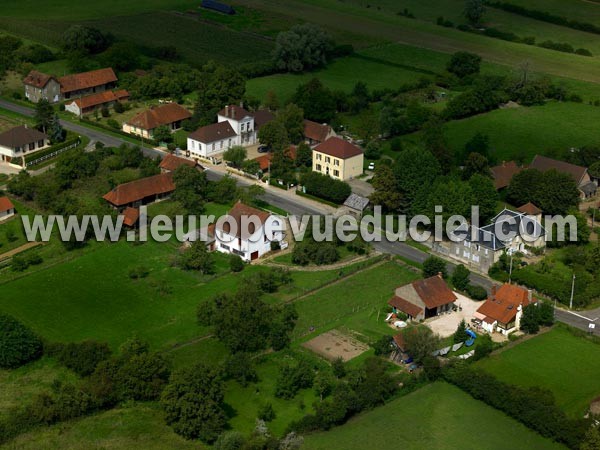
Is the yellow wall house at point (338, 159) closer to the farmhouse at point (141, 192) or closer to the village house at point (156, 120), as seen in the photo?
the farmhouse at point (141, 192)

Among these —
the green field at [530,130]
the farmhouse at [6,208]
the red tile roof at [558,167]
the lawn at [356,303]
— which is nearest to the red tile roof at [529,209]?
the red tile roof at [558,167]

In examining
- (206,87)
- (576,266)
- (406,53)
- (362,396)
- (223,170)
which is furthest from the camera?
(406,53)

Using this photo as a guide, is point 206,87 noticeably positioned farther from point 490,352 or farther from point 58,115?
point 490,352

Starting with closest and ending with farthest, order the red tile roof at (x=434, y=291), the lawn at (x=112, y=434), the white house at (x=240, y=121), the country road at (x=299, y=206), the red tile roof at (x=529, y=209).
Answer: the lawn at (x=112, y=434) < the red tile roof at (x=434, y=291) < the country road at (x=299, y=206) < the red tile roof at (x=529, y=209) < the white house at (x=240, y=121)

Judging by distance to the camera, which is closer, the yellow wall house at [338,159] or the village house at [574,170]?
the village house at [574,170]

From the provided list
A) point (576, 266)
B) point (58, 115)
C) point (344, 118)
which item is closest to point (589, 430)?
point (576, 266)

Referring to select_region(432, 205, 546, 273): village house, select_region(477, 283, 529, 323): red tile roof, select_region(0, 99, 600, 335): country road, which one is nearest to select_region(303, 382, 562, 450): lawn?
select_region(477, 283, 529, 323): red tile roof

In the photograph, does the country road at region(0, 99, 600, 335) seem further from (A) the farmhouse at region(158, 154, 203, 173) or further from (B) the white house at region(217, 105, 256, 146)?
(B) the white house at region(217, 105, 256, 146)
